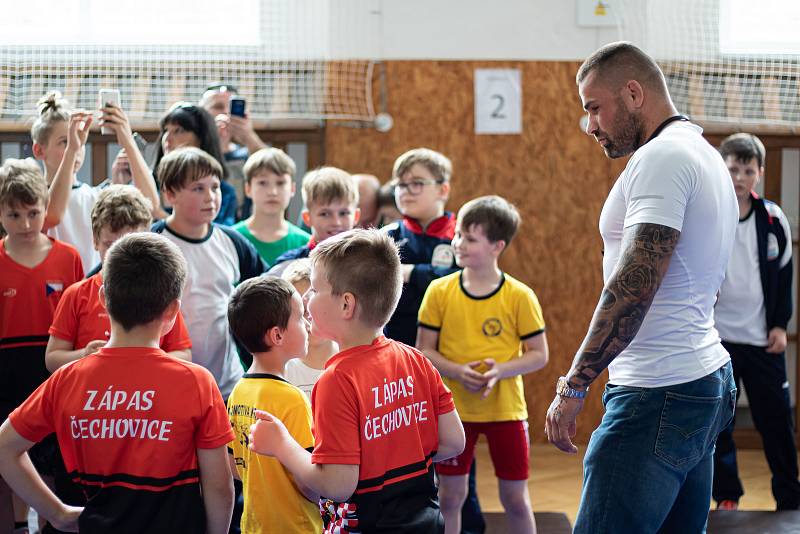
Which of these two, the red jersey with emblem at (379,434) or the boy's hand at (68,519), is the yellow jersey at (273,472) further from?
the boy's hand at (68,519)

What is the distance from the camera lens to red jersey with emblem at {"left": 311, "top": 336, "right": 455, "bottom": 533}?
5.97 feet

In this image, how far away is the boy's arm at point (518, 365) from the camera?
3.23m

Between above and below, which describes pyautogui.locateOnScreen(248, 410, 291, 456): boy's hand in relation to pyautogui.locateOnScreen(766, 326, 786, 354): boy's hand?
above

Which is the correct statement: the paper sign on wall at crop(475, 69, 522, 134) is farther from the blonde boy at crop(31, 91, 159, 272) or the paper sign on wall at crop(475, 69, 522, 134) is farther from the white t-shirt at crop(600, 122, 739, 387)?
the white t-shirt at crop(600, 122, 739, 387)

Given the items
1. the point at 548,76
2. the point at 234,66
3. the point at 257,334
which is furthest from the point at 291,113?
the point at 257,334

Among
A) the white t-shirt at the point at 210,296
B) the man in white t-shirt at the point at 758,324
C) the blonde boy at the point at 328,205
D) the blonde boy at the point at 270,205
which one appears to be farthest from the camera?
the man in white t-shirt at the point at 758,324

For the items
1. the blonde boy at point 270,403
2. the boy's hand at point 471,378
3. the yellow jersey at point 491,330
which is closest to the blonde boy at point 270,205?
the yellow jersey at point 491,330

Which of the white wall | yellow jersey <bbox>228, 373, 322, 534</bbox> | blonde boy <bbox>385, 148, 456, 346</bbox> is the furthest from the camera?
the white wall

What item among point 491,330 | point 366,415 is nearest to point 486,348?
point 491,330

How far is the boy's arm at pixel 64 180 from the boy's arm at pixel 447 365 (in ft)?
4.77

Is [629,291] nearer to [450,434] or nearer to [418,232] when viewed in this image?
[450,434]

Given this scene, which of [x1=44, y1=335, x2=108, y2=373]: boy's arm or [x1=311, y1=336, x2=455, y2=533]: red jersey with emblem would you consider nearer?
[x1=311, y1=336, x2=455, y2=533]: red jersey with emblem

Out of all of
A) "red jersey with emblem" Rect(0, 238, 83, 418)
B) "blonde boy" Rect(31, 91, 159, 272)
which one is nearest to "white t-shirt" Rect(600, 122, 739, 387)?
"red jersey with emblem" Rect(0, 238, 83, 418)

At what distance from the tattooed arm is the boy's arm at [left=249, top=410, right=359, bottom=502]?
1.75ft
